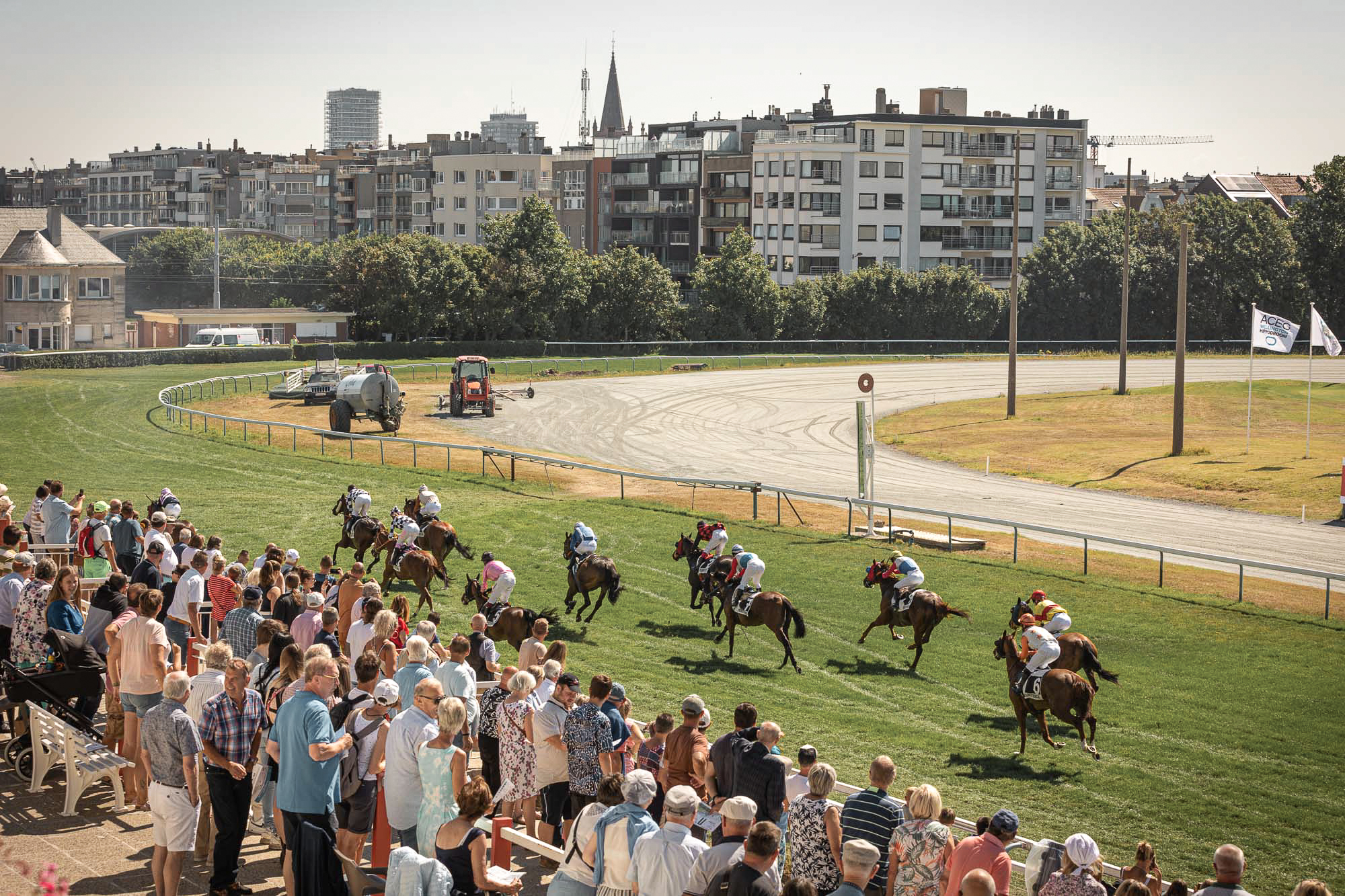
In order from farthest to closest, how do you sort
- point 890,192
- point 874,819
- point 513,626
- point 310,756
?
point 890,192 → point 513,626 → point 310,756 → point 874,819

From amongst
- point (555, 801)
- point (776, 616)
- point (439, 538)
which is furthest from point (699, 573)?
point (555, 801)

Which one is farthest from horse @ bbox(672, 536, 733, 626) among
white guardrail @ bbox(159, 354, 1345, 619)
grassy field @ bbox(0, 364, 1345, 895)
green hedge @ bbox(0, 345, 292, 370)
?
green hedge @ bbox(0, 345, 292, 370)

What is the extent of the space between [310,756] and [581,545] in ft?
34.4

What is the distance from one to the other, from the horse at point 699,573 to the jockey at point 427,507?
152 inches

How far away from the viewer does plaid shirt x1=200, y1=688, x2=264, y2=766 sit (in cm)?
926

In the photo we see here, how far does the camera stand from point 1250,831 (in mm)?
12430

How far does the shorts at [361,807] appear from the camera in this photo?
9.57 meters

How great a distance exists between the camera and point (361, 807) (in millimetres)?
9625

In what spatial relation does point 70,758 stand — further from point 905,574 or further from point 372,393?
point 372,393

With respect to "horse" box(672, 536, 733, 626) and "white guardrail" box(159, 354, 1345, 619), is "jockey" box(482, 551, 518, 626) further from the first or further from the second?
"white guardrail" box(159, 354, 1345, 619)

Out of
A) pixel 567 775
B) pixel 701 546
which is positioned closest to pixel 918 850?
pixel 567 775

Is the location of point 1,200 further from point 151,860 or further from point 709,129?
point 151,860

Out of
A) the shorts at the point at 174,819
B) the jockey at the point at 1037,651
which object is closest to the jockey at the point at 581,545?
the jockey at the point at 1037,651

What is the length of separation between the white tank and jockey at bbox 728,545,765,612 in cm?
2903
